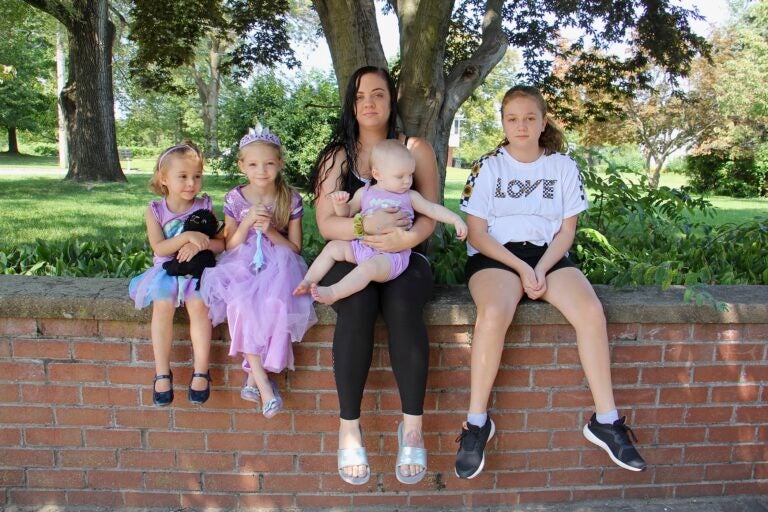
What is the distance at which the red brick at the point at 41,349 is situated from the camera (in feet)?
8.64

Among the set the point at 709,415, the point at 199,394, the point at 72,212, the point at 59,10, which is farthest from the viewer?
the point at 59,10

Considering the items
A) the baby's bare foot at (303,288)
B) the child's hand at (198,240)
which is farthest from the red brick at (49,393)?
A: the baby's bare foot at (303,288)

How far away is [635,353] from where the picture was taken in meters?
2.77

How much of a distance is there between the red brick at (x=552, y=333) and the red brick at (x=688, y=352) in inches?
18.0

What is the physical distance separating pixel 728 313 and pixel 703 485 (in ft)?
2.86

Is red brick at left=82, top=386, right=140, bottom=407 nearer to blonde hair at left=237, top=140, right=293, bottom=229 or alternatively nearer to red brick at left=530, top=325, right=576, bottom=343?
blonde hair at left=237, top=140, right=293, bottom=229

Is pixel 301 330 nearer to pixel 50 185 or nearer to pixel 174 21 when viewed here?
pixel 174 21

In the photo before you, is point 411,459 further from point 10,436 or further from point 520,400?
point 10,436

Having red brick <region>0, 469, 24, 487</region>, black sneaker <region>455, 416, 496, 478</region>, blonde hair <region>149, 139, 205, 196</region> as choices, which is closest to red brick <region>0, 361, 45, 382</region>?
red brick <region>0, 469, 24, 487</region>

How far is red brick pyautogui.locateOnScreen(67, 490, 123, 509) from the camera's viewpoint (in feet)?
9.14

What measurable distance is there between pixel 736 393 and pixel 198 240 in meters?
2.54

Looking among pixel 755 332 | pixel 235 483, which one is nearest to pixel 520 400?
pixel 755 332

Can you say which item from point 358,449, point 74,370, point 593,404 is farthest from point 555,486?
point 74,370

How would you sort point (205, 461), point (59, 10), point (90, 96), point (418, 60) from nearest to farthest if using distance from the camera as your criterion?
point (205, 461) < point (418, 60) < point (59, 10) < point (90, 96)
